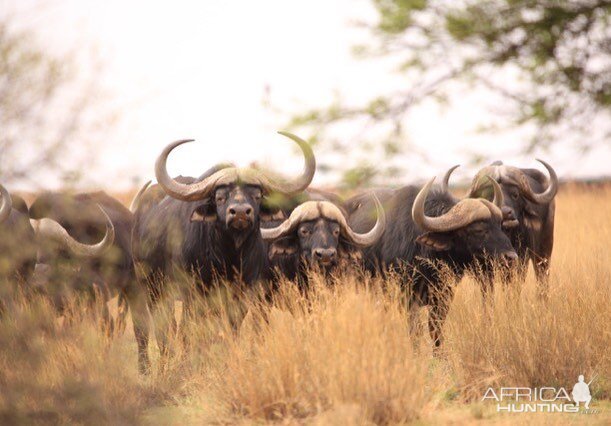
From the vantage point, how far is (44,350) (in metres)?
7.10

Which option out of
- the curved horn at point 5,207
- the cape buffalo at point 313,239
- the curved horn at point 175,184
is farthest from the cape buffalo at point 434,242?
the curved horn at point 5,207

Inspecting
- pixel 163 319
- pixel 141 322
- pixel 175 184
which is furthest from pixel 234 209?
pixel 141 322

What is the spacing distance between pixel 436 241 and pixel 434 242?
2cm

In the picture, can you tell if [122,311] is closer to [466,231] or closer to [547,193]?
[466,231]

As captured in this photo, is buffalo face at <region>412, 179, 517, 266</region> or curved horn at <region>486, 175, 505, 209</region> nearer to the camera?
buffalo face at <region>412, 179, 517, 266</region>

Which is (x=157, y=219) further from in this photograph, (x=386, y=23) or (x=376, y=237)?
(x=386, y=23)

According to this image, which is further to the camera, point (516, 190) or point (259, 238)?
point (516, 190)

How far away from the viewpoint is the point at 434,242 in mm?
9477

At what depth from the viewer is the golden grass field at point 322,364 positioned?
6484 mm

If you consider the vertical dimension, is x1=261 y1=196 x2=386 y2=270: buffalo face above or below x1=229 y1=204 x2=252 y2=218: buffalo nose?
below

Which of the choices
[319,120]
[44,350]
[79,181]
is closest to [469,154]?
[319,120]

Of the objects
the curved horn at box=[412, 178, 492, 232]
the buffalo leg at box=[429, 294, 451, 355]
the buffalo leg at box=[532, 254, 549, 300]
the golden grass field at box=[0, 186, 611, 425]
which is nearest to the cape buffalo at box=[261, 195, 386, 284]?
the curved horn at box=[412, 178, 492, 232]

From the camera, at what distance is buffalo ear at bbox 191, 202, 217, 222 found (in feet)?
28.2

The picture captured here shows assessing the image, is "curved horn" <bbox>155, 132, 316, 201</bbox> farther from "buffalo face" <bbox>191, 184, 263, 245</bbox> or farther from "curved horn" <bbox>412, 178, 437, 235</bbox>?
"curved horn" <bbox>412, 178, 437, 235</bbox>
